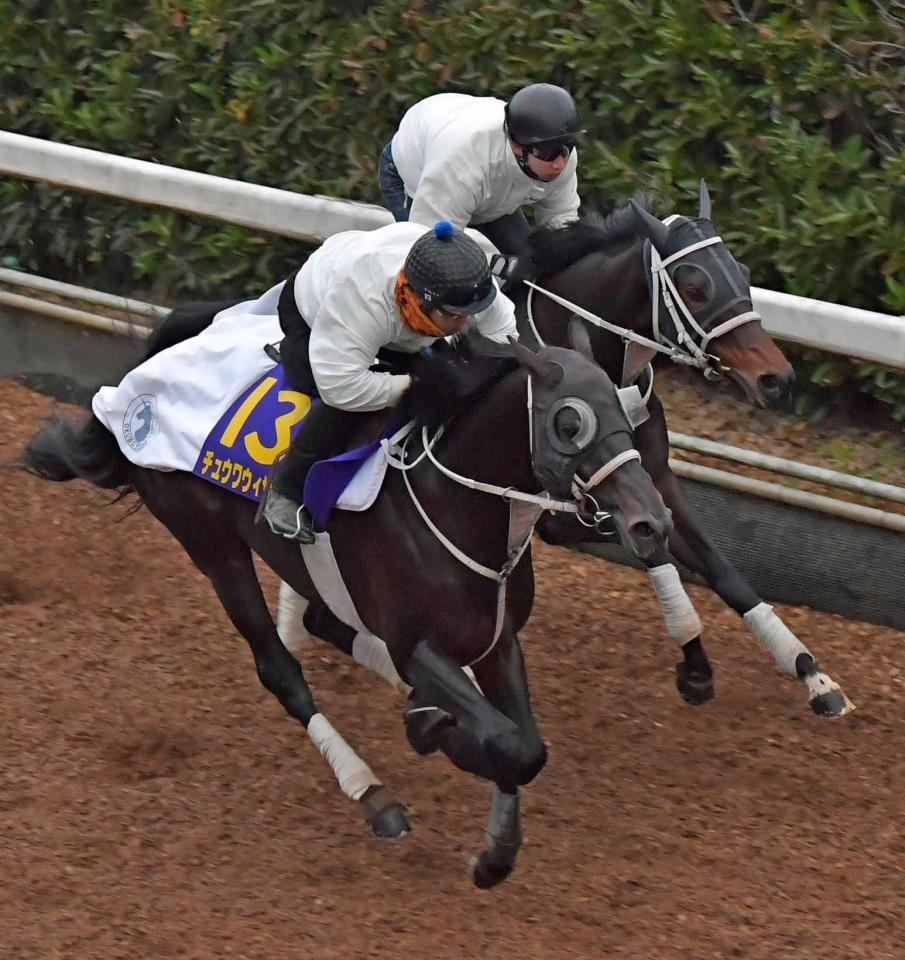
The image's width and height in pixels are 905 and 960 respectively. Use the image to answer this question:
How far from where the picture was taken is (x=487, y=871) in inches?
176

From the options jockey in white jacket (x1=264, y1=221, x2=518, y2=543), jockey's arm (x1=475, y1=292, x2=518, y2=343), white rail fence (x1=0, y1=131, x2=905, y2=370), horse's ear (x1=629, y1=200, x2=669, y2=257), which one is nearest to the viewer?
jockey in white jacket (x1=264, y1=221, x2=518, y2=543)

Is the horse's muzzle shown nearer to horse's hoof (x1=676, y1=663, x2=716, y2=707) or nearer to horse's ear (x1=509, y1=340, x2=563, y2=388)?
horse's hoof (x1=676, y1=663, x2=716, y2=707)

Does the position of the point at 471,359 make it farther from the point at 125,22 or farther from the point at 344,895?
the point at 125,22

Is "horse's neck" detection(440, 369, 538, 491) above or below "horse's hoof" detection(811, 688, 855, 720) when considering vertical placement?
above

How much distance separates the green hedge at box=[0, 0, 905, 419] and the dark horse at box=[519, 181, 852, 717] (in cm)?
110

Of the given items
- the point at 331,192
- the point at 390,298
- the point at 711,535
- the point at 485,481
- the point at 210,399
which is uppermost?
the point at 390,298

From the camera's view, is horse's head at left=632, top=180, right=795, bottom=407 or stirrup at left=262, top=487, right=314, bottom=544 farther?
horse's head at left=632, top=180, right=795, bottom=407

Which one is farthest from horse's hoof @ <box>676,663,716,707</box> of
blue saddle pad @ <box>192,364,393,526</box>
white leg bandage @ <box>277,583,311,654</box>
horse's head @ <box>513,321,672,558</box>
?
horse's head @ <box>513,321,672,558</box>

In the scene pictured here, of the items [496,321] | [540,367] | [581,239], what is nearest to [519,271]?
[581,239]

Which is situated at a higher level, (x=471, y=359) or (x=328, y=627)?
(x=471, y=359)

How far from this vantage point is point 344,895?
15.0 feet

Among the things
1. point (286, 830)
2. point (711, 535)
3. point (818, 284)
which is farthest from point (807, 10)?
point (286, 830)

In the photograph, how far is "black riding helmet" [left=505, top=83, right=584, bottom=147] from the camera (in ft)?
16.6

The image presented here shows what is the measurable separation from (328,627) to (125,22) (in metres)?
3.88
